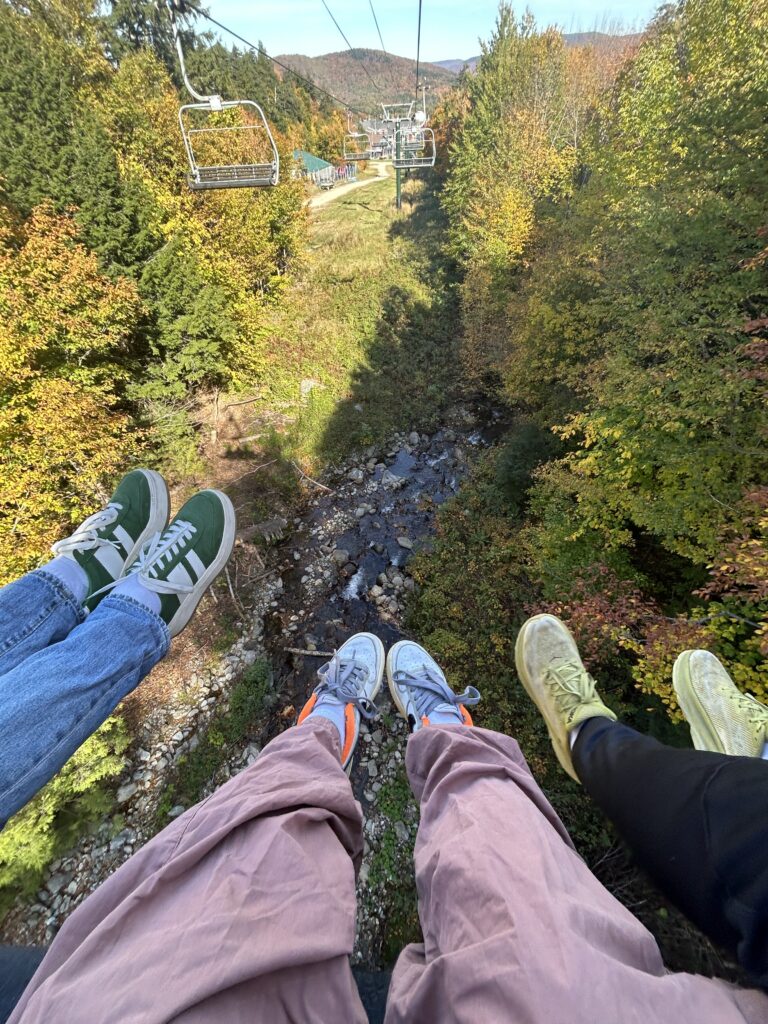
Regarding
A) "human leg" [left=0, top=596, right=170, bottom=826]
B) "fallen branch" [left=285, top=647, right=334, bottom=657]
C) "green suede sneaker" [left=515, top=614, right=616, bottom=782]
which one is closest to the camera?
"human leg" [left=0, top=596, right=170, bottom=826]

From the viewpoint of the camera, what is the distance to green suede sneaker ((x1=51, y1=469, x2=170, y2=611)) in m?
2.94

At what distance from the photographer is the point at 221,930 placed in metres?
1.13

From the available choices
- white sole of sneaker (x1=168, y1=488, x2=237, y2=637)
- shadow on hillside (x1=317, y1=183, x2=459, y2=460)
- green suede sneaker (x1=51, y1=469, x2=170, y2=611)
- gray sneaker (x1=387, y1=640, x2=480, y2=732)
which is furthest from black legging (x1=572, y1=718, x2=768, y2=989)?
shadow on hillside (x1=317, y1=183, x2=459, y2=460)

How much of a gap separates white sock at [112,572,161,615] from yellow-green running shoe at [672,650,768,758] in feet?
11.6

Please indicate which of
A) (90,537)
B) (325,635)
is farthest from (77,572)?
(325,635)

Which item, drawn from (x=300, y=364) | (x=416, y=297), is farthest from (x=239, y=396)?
(x=416, y=297)

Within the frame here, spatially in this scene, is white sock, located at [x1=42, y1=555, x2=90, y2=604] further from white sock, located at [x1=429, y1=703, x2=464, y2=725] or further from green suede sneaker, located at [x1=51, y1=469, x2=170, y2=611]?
white sock, located at [x1=429, y1=703, x2=464, y2=725]

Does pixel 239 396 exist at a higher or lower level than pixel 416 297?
lower

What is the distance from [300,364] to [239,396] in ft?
8.69

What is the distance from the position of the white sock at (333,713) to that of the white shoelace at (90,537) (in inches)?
81.2

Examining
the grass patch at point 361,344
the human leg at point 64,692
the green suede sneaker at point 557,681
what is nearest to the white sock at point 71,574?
the human leg at point 64,692

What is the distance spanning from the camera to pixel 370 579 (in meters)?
8.76

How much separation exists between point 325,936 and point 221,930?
0.32 meters

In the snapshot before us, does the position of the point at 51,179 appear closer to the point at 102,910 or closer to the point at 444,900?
the point at 102,910
